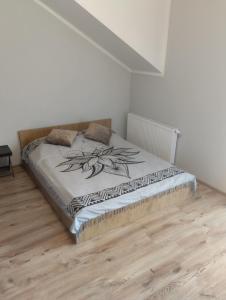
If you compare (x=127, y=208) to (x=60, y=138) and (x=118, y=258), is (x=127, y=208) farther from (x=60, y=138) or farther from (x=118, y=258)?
(x=60, y=138)

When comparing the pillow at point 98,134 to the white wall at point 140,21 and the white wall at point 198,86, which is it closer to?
the white wall at point 198,86

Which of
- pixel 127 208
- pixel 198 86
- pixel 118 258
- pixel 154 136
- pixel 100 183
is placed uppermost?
pixel 198 86

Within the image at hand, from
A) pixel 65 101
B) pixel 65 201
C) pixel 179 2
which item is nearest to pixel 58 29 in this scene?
pixel 65 101

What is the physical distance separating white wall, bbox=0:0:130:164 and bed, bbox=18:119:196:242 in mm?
351

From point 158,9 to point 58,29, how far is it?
4.06ft

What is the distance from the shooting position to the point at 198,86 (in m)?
2.89

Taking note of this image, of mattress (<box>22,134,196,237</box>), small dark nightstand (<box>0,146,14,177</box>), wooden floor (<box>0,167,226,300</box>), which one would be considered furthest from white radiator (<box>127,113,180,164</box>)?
small dark nightstand (<box>0,146,14,177</box>)

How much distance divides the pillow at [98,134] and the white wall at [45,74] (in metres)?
0.38

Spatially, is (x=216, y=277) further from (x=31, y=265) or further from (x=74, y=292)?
(x=31, y=265)

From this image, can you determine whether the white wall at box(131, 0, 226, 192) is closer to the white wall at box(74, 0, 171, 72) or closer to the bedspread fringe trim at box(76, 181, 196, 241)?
the white wall at box(74, 0, 171, 72)

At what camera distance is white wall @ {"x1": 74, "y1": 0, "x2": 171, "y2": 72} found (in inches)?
104

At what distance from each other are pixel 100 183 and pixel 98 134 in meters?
1.14

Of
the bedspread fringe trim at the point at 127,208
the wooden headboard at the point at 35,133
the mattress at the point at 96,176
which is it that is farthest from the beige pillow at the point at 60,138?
the bedspread fringe trim at the point at 127,208

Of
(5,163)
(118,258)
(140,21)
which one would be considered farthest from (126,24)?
(118,258)
